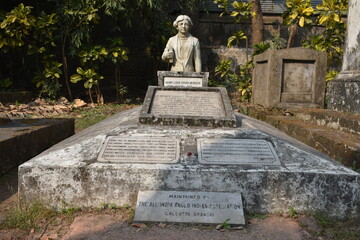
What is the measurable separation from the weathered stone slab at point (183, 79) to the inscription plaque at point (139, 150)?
222cm

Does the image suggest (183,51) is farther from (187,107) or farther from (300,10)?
(300,10)

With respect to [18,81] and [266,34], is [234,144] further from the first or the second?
[266,34]

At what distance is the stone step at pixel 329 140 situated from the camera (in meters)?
3.47

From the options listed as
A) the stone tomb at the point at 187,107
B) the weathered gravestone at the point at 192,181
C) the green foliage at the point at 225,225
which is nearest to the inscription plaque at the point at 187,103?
the stone tomb at the point at 187,107

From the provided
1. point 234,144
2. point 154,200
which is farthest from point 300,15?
point 154,200

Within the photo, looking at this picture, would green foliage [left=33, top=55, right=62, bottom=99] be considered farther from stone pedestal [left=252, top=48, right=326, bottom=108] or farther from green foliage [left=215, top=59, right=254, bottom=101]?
stone pedestal [left=252, top=48, right=326, bottom=108]

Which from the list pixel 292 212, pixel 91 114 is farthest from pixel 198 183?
pixel 91 114

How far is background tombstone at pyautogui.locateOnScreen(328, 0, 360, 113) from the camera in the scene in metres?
4.90

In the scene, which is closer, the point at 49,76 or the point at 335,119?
the point at 335,119

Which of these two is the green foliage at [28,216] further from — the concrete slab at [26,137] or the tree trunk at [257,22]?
the tree trunk at [257,22]

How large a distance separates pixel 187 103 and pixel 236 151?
121 centimetres

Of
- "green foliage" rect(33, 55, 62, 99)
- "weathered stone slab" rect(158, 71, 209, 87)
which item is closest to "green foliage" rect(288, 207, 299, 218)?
"weathered stone slab" rect(158, 71, 209, 87)

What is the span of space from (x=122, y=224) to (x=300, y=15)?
309 inches

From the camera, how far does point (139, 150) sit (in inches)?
113
